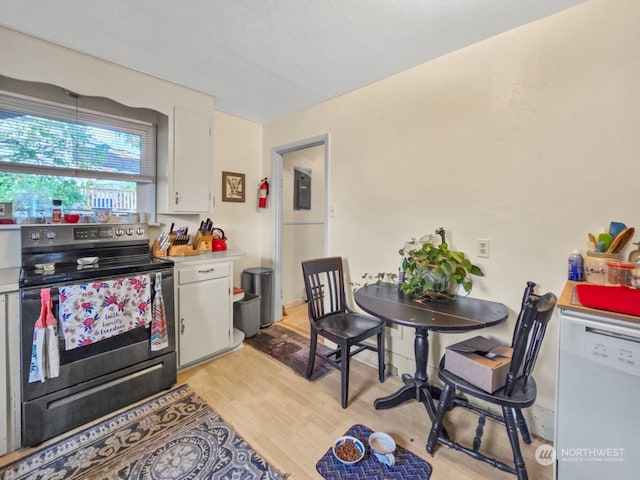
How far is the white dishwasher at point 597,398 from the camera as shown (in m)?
1.01

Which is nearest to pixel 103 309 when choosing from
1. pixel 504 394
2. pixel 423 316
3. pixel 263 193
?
pixel 423 316

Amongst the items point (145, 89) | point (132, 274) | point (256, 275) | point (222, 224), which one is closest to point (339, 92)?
point (145, 89)

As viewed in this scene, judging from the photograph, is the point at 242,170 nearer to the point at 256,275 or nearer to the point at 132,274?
the point at 256,275

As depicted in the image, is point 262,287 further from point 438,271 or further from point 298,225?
point 438,271

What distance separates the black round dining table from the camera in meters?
1.48

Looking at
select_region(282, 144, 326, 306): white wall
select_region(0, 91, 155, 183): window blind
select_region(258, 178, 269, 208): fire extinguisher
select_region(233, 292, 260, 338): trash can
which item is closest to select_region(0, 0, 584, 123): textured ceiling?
select_region(0, 91, 155, 183): window blind

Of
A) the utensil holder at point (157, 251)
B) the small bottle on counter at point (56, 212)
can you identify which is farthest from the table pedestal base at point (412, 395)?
the small bottle on counter at point (56, 212)

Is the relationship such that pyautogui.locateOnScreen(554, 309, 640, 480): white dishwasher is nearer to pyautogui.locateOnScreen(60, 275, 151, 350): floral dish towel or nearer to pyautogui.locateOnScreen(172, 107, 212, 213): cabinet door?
pyautogui.locateOnScreen(60, 275, 151, 350): floral dish towel

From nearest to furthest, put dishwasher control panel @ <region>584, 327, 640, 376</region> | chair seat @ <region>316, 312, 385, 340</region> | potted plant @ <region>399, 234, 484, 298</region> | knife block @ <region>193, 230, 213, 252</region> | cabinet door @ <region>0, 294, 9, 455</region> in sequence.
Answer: dishwasher control panel @ <region>584, 327, 640, 376</region>
cabinet door @ <region>0, 294, 9, 455</region>
potted plant @ <region>399, 234, 484, 298</region>
chair seat @ <region>316, 312, 385, 340</region>
knife block @ <region>193, 230, 213, 252</region>

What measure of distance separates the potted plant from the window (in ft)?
7.69

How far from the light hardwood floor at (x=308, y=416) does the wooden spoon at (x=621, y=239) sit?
3.79 ft

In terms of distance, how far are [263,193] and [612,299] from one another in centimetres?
304

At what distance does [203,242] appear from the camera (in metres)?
2.71

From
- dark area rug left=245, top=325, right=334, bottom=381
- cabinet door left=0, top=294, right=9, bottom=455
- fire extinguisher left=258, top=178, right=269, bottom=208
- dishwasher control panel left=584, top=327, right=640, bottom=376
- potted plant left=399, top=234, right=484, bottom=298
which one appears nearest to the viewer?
dishwasher control panel left=584, top=327, right=640, bottom=376
